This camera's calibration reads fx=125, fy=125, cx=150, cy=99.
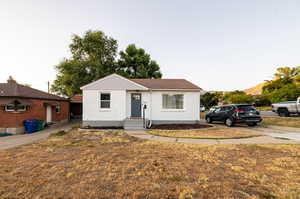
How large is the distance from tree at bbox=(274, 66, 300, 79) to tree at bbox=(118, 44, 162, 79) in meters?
33.7

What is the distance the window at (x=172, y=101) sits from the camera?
1120 centimetres

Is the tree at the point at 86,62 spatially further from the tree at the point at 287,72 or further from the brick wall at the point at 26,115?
the tree at the point at 287,72

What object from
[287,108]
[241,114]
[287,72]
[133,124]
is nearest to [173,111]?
[133,124]

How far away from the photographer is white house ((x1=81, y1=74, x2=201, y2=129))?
10281 mm

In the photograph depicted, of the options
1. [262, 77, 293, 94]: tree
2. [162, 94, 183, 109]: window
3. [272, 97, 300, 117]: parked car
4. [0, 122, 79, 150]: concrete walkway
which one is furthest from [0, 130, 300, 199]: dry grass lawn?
[262, 77, 293, 94]: tree

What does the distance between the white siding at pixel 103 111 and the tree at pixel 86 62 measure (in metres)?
11.1

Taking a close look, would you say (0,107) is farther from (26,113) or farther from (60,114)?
(60,114)

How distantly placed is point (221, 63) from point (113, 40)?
18937 millimetres

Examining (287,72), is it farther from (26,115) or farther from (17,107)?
(17,107)

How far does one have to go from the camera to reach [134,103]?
1107cm

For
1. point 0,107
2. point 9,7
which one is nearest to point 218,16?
point 9,7

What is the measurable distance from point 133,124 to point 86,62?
52.4ft

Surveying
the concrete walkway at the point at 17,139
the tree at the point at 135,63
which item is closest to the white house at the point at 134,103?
the concrete walkway at the point at 17,139

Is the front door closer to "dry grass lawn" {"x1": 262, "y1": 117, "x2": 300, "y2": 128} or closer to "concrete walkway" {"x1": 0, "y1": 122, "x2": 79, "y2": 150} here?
"concrete walkway" {"x1": 0, "y1": 122, "x2": 79, "y2": 150}
